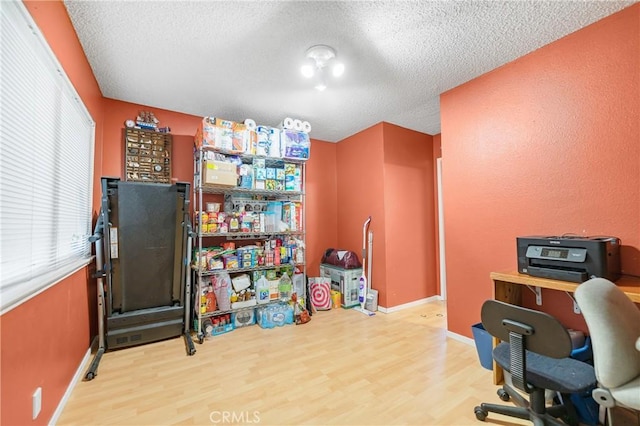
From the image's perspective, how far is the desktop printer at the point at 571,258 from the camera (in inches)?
64.0

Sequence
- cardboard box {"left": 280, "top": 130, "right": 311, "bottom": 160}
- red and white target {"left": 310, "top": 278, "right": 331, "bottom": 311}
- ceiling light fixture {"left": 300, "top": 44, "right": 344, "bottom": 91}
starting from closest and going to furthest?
ceiling light fixture {"left": 300, "top": 44, "right": 344, "bottom": 91} → cardboard box {"left": 280, "top": 130, "right": 311, "bottom": 160} → red and white target {"left": 310, "top": 278, "right": 331, "bottom": 311}

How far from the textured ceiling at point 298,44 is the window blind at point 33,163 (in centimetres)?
58

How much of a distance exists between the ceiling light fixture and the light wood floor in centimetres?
248

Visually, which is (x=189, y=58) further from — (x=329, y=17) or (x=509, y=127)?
(x=509, y=127)

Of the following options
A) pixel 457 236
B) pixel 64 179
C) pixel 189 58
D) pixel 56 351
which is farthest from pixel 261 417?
pixel 189 58

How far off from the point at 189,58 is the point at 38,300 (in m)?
2.01

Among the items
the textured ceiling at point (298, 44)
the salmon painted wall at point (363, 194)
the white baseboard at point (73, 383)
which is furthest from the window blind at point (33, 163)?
the salmon painted wall at point (363, 194)

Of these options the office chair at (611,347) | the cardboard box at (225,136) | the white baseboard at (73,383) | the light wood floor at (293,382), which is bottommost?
the light wood floor at (293,382)

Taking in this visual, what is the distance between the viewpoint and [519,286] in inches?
89.4

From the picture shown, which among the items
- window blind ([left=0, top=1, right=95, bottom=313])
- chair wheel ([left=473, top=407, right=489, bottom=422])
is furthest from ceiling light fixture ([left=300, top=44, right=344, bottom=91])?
chair wheel ([left=473, top=407, right=489, bottom=422])

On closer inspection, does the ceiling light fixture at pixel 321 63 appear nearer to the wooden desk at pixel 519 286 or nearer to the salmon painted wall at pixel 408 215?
the salmon painted wall at pixel 408 215

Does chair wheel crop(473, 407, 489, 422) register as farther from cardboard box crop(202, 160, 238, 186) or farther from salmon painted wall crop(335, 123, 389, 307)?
cardboard box crop(202, 160, 238, 186)

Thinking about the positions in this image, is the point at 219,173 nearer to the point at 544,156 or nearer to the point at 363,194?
the point at 363,194

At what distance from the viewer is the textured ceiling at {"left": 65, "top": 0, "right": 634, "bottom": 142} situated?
178cm
